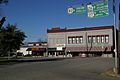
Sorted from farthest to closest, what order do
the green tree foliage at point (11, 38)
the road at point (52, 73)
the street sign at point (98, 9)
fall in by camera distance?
Answer: the green tree foliage at point (11, 38)
the street sign at point (98, 9)
the road at point (52, 73)

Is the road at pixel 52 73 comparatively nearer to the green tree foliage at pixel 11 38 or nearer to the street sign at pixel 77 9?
the street sign at pixel 77 9

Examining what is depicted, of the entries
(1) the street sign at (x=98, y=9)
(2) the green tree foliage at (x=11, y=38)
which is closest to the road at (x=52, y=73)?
(1) the street sign at (x=98, y=9)

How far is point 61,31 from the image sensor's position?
4119 inches

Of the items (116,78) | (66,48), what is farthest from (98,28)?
(116,78)

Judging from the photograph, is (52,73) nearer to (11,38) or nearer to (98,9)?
(98,9)

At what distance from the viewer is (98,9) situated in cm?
2866

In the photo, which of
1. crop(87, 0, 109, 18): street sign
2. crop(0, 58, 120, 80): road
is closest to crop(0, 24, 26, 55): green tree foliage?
crop(0, 58, 120, 80): road

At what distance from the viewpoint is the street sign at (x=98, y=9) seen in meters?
28.2

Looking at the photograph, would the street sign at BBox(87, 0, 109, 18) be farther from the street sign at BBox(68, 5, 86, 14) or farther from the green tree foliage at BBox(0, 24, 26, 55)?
the green tree foliage at BBox(0, 24, 26, 55)

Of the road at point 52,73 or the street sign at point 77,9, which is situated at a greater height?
the street sign at point 77,9

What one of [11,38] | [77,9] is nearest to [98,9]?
[77,9]

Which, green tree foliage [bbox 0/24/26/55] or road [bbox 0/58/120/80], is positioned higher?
green tree foliage [bbox 0/24/26/55]

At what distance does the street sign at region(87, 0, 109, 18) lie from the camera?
28.2 m

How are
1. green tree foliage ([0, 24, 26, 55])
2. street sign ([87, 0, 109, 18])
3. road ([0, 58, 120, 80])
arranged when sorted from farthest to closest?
green tree foliage ([0, 24, 26, 55]) < street sign ([87, 0, 109, 18]) < road ([0, 58, 120, 80])
